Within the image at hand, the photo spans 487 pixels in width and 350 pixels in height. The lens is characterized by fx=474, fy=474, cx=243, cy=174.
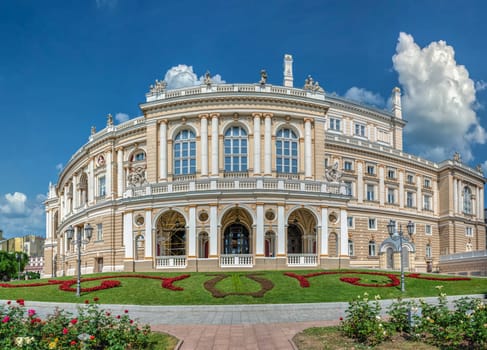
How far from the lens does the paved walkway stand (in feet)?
59.3

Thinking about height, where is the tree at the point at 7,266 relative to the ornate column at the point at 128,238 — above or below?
below

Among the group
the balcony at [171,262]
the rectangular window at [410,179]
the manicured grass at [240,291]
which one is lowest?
the manicured grass at [240,291]

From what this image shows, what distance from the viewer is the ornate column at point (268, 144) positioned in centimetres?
5253

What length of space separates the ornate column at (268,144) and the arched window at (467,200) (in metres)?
50.7

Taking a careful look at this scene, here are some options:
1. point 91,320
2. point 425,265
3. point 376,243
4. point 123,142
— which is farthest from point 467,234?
point 91,320

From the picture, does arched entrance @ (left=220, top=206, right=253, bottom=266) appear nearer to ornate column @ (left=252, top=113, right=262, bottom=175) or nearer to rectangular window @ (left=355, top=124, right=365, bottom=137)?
ornate column @ (left=252, top=113, right=262, bottom=175)

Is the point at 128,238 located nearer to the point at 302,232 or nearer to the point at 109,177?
the point at 109,177

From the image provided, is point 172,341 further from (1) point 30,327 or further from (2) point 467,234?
(2) point 467,234

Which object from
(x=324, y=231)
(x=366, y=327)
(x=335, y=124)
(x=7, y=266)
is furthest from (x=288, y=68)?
(x=7, y=266)

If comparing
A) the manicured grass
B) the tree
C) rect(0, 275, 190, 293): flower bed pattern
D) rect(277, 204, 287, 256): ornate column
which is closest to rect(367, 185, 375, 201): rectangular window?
rect(277, 204, 287, 256): ornate column

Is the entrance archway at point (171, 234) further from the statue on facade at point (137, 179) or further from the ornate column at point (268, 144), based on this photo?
the ornate column at point (268, 144)

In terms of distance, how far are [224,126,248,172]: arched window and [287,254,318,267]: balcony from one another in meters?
11.6

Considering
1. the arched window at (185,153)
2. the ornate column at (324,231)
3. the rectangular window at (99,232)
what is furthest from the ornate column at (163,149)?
the ornate column at (324,231)

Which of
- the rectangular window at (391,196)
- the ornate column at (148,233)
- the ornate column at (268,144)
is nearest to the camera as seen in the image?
the ornate column at (148,233)
